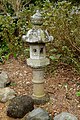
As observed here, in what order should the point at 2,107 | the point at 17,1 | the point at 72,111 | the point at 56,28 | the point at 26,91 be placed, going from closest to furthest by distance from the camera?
the point at 72,111 → the point at 2,107 → the point at 26,91 → the point at 56,28 → the point at 17,1

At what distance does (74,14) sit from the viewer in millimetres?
4914

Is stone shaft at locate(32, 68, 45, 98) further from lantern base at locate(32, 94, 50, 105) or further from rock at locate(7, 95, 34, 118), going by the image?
rock at locate(7, 95, 34, 118)

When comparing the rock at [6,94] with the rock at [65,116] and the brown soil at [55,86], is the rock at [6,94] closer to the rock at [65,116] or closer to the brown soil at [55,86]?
the brown soil at [55,86]

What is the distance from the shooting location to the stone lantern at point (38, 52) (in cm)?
384

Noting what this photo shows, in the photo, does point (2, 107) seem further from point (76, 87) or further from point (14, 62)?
point (14, 62)

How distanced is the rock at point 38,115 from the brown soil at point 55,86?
0.69 feet

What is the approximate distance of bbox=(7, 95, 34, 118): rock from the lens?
3.89 meters

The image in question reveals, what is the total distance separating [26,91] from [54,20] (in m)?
1.18

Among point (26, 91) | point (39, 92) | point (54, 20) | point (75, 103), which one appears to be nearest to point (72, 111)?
point (75, 103)

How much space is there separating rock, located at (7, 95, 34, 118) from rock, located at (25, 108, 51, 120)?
0.46ft

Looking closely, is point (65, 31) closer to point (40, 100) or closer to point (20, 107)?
point (40, 100)

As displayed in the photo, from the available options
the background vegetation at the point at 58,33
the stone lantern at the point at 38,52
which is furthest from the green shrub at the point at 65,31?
the stone lantern at the point at 38,52

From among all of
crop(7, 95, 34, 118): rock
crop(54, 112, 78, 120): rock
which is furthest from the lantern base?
crop(54, 112, 78, 120): rock

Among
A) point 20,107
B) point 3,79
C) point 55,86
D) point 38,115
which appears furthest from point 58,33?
point 38,115
